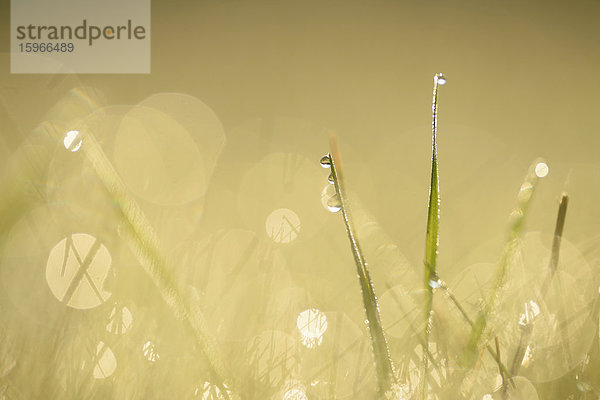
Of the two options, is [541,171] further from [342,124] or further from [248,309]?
[342,124]

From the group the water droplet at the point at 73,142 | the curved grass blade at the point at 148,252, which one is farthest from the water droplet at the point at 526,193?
the water droplet at the point at 73,142

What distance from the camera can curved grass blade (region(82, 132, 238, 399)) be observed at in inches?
19.6

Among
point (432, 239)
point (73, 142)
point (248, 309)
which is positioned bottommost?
point (248, 309)

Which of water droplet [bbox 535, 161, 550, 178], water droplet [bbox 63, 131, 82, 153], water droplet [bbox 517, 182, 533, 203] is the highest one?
water droplet [bbox 63, 131, 82, 153]

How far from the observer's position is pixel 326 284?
1.50 meters

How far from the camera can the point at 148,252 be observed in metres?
0.49

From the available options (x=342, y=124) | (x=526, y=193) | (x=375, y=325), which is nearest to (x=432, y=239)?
(x=375, y=325)

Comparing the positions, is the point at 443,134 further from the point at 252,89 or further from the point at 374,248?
the point at 374,248

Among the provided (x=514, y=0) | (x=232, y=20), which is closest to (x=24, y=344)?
A: (x=232, y=20)

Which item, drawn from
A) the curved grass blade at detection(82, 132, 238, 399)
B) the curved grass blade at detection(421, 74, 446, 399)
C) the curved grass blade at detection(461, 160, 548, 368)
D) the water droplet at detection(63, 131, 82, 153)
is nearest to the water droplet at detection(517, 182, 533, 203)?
the curved grass blade at detection(461, 160, 548, 368)

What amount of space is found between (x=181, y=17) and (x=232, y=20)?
7.83 metres

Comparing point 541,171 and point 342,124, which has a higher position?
point 342,124

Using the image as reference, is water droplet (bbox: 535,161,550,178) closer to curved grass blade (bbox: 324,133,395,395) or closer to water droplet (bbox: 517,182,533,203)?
water droplet (bbox: 517,182,533,203)

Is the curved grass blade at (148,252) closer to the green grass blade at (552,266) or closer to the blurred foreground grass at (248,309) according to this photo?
the blurred foreground grass at (248,309)
